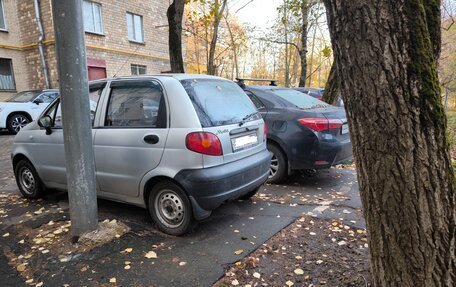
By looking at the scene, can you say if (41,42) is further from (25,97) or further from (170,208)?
(170,208)

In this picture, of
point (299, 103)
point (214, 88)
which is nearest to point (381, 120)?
point (214, 88)

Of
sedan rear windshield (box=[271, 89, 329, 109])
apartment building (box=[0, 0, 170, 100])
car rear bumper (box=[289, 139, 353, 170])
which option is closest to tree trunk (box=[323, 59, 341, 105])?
sedan rear windshield (box=[271, 89, 329, 109])

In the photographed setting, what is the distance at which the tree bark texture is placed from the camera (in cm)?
167

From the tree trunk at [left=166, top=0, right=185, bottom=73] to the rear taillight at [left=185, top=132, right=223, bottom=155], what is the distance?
6009 millimetres

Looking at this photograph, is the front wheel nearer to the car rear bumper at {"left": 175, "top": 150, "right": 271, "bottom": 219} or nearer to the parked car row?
the parked car row

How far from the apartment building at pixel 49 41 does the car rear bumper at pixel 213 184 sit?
15155mm

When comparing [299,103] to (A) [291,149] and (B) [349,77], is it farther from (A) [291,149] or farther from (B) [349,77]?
(B) [349,77]

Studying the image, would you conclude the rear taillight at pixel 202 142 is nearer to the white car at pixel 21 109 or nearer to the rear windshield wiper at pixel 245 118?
the rear windshield wiper at pixel 245 118

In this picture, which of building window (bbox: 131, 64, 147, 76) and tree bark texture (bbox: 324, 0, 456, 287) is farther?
building window (bbox: 131, 64, 147, 76)

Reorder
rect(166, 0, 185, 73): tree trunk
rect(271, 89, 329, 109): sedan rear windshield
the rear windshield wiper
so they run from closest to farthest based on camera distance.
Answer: the rear windshield wiper → rect(271, 89, 329, 109): sedan rear windshield → rect(166, 0, 185, 73): tree trunk

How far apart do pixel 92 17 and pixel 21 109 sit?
7.16 meters

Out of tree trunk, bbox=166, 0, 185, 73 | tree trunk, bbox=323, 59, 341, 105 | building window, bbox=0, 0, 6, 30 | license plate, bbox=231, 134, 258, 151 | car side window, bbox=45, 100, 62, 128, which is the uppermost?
building window, bbox=0, 0, 6, 30

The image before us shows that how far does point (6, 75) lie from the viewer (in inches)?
648

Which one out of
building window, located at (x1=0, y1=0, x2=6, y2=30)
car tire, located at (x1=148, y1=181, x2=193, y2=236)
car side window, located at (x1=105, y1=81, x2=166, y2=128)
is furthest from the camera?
building window, located at (x1=0, y1=0, x2=6, y2=30)
